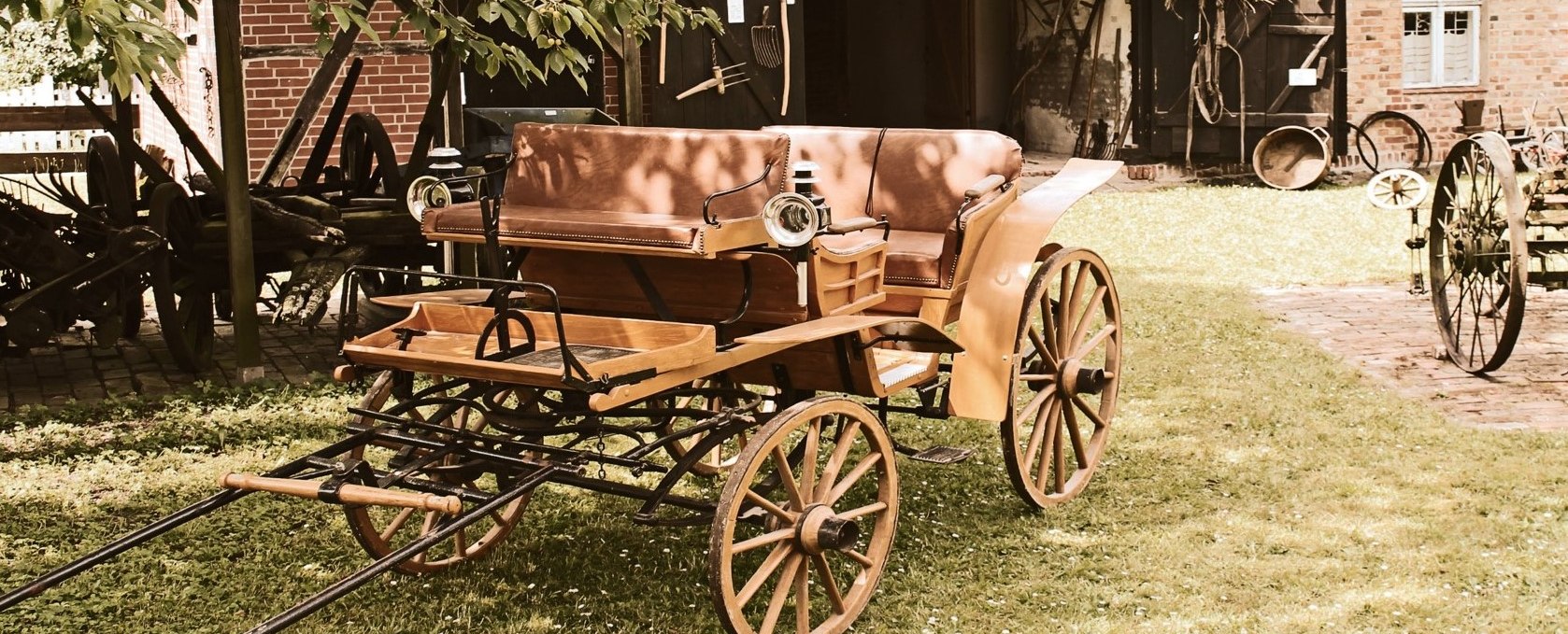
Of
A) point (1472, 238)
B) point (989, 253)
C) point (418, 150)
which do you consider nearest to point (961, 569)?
point (989, 253)

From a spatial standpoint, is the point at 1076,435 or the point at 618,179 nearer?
the point at 618,179

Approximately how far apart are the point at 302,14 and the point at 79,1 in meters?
9.31

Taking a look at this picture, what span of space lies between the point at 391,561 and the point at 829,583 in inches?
52.3

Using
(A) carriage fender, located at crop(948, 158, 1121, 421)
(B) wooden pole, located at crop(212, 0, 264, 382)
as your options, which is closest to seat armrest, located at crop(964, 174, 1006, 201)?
(A) carriage fender, located at crop(948, 158, 1121, 421)

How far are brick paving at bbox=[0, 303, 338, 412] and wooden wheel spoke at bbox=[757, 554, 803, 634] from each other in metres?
4.34

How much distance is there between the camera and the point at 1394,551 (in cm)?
505

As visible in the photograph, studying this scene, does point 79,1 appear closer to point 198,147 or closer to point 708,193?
point 708,193

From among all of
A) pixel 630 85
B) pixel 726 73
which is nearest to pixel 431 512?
pixel 630 85

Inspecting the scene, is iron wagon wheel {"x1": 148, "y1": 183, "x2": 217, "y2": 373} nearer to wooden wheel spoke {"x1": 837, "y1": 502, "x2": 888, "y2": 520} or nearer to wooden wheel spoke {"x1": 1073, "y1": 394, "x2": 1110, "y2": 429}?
wooden wheel spoke {"x1": 1073, "y1": 394, "x2": 1110, "y2": 429}

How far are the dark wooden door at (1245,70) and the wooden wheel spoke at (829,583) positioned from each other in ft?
40.5

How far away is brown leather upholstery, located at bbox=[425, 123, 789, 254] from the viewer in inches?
171

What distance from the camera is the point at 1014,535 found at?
530cm

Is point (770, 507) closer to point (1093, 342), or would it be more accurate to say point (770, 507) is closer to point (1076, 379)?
point (1076, 379)

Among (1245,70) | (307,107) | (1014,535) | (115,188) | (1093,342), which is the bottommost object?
(1014,535)
